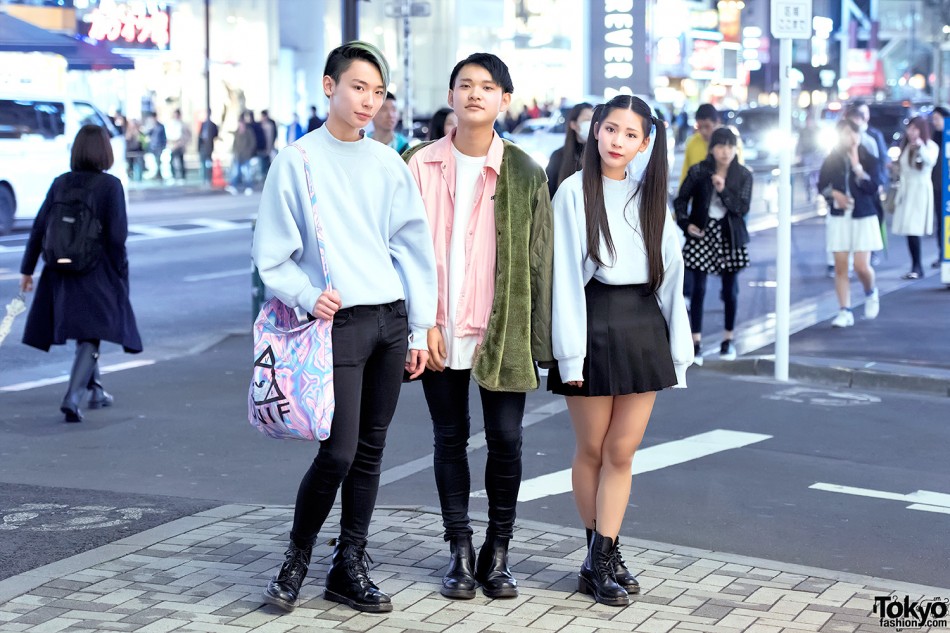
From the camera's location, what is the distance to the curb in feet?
33.0

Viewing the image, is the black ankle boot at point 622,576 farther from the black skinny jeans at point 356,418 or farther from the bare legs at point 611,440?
the black skinny jeans at point 356,418

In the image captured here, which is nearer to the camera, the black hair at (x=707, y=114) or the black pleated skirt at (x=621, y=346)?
the black pleated skirt at (x=621, y=346)

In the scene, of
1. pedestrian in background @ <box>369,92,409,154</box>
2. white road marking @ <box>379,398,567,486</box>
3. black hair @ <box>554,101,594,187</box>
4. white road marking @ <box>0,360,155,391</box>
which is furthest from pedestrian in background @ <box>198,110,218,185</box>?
white road marking @ <box>379,398,567,486</box>

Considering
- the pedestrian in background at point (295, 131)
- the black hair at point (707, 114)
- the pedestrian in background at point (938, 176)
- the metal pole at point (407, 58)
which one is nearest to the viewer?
the black hair at point (707, 114)

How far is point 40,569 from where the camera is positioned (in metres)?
5.35

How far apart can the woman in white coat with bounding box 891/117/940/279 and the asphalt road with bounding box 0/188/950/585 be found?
6.65 metres

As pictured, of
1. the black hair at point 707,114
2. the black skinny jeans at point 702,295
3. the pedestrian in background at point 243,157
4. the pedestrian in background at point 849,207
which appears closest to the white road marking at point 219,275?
the black hair at point 707,114

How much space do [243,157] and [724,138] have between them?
78.4 feet

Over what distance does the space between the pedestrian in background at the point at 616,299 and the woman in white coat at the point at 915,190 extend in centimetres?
1182

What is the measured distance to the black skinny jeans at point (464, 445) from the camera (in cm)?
502

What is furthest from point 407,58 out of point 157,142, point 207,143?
point 157,142

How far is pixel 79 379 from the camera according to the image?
886cm

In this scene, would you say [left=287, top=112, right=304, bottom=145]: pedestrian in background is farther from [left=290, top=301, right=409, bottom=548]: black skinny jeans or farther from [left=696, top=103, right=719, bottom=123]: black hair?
[left=290, top=301, right=409, bottom=548]: black skinny jeans

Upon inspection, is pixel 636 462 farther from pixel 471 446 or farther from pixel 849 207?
pixel 849 207
